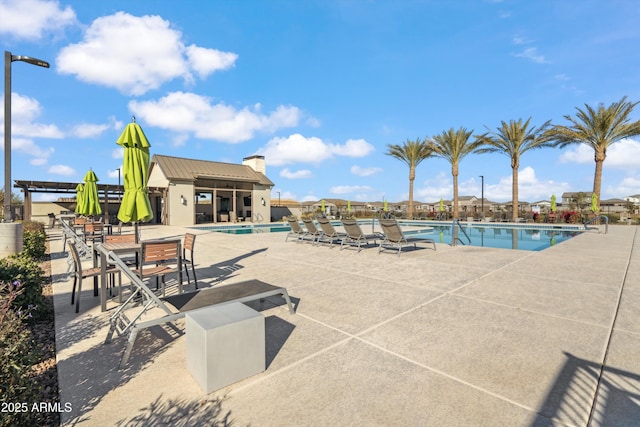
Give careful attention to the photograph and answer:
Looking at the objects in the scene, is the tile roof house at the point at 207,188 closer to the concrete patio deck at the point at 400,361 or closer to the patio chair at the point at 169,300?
the concrete patio deck at the point at 400,361

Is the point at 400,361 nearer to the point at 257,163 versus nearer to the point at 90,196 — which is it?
Result: the point at 90,196

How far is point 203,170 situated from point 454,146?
71.8ft

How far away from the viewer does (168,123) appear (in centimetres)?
2500

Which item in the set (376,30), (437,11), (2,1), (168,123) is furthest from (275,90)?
(2,1)

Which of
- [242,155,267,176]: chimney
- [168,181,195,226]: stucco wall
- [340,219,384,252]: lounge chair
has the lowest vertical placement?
[340,219,384,252]: lounge chair

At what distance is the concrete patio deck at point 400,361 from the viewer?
2082 mm

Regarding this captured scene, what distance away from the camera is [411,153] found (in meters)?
29.2

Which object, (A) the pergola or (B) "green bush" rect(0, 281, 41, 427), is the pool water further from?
(A) the pergola

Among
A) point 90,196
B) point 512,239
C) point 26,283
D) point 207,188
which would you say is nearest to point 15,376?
point 26,283

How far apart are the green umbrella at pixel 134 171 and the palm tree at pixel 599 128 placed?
25.8 m

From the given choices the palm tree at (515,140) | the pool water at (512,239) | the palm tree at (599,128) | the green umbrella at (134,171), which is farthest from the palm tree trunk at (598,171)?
the green umbrella at (134,171)

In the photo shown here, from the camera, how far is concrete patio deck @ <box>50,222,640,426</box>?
2082 mm

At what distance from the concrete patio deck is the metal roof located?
2003 cm

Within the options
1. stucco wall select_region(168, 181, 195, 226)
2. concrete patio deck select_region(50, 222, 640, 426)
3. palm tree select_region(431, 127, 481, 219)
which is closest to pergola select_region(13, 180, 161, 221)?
stucco wall select_region(168, 181, 195, 226)
